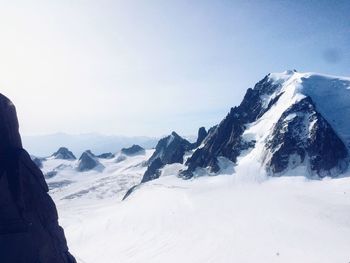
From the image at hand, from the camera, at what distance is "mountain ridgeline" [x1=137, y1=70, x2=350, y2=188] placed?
71125 mm

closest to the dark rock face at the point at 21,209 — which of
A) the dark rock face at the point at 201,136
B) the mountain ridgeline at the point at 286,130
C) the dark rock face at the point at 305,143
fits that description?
the mountain ridgeline at the point at 286,130

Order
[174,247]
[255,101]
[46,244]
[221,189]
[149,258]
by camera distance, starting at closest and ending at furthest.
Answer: [46,244] < [149,258] < [174,247] < [221,189] < [255,101]

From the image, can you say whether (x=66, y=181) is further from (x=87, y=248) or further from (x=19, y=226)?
(x=19, y=226)

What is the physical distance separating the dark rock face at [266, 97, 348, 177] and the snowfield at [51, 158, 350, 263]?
4518mm

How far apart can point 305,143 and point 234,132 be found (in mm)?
26768

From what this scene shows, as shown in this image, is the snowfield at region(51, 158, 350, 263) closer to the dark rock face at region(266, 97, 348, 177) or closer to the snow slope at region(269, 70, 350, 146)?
the dark rock face at region(266, 97, 348, 177)

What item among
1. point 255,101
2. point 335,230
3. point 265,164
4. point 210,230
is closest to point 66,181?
point 255,101

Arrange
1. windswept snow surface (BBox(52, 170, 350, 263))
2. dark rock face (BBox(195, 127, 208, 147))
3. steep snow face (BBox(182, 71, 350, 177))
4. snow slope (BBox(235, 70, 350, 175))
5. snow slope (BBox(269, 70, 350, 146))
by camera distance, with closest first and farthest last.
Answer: windswept snow surface (BBox(52, 170, 350, 263)) < steep snow face (BBox(182, 71, 350, 177)) < snow slope (BBox(235, 70, 350, 175)) < snow slope (BBox(269, 70, 350, 146)) < dark rock face (BBox(195, 127, 208, 147))

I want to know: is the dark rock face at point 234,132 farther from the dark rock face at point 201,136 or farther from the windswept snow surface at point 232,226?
the dark rock face at point 201,136

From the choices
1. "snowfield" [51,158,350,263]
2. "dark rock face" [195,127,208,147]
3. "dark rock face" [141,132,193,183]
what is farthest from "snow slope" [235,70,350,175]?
"dark rock face" [195,127,208,147]

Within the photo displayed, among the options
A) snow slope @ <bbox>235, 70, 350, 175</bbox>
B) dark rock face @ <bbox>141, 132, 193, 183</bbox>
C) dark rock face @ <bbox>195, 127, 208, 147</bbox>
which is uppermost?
snow slope @ <bbox>235, 70, 350, 175</bbox>

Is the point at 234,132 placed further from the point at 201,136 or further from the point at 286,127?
the point at 201,136

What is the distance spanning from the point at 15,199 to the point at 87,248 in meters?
34.5

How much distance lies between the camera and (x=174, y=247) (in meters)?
43.4
